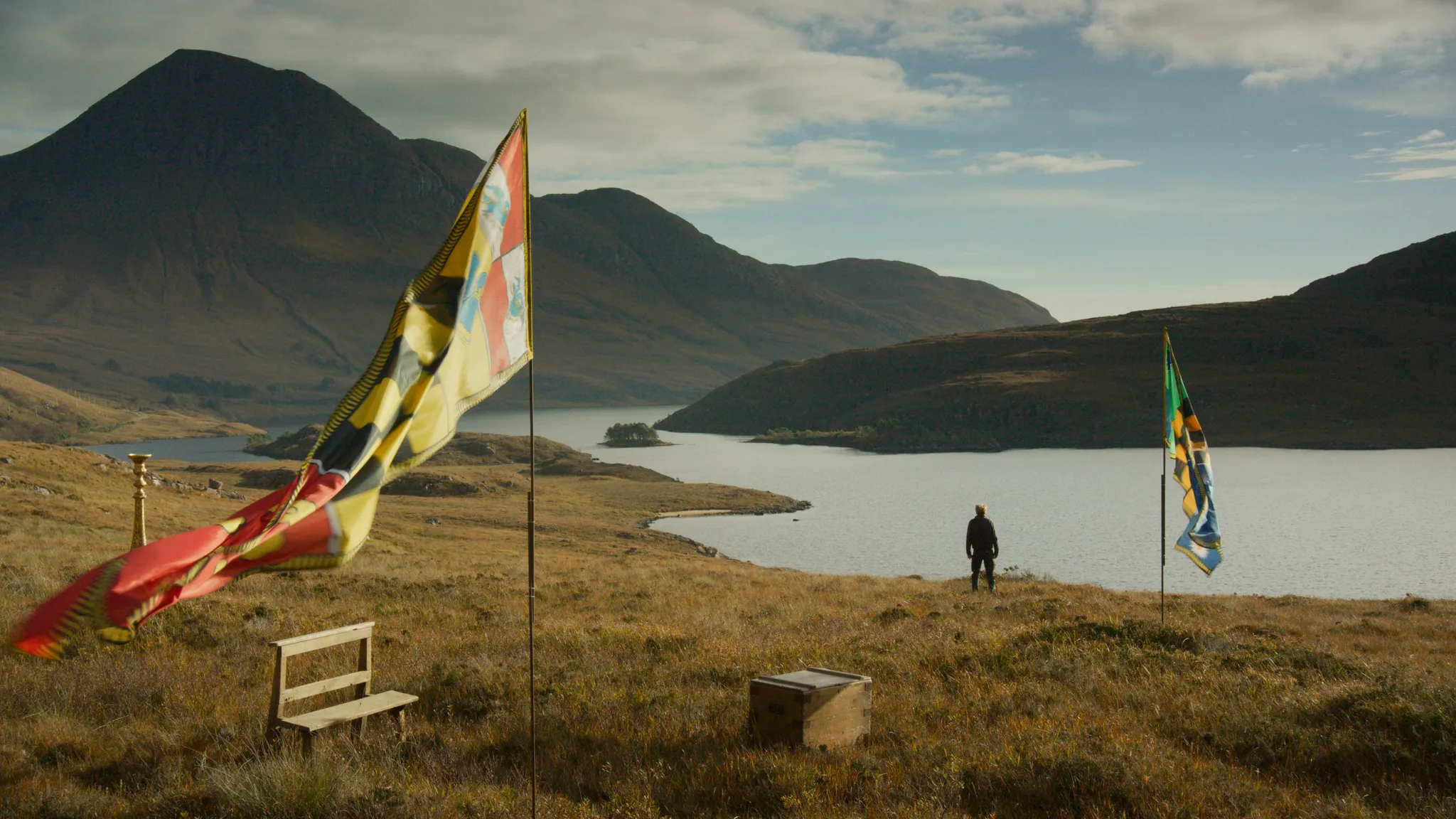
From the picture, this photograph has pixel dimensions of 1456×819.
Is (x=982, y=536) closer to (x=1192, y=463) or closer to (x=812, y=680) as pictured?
(x=1192, y=463)

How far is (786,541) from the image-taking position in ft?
214

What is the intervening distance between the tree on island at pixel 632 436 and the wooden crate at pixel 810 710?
158175mm

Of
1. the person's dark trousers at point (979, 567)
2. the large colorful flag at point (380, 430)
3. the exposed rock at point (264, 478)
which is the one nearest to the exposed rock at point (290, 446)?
the exposed rock at point (264, 478)

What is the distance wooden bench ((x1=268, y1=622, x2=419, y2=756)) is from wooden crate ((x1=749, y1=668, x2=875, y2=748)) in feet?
10.7

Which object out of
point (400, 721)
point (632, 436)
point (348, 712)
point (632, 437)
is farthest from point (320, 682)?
point (632, 436)

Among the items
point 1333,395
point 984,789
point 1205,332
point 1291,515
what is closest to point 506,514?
point 1291,515

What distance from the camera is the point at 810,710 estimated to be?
870 centimetres

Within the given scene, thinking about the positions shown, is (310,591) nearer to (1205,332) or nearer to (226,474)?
(226,474)

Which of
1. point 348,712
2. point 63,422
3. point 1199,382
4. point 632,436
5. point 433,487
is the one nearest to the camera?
point 348,712

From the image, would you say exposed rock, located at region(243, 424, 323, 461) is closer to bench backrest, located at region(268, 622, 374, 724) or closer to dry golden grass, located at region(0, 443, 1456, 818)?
dry golden grass, located at region(0, 443, 1456, 818)

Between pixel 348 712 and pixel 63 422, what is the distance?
195978 millimetres

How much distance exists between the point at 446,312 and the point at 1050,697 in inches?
313

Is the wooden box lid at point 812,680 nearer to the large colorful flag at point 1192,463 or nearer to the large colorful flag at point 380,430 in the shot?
the large colorful flag at point 380,430

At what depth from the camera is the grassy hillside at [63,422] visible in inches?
6225
